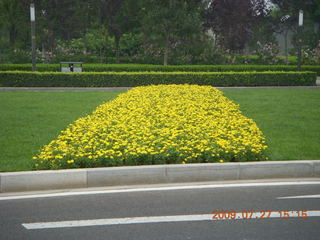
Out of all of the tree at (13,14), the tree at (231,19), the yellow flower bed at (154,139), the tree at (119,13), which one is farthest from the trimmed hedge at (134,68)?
the yellow flower bed at (154,139)

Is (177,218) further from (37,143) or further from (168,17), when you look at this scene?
(168,17)

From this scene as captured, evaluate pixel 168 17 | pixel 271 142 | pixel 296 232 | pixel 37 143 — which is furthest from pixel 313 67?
pixel 296 232

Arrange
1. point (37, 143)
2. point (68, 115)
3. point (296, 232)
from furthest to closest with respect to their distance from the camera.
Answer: point (68, 115) < point (37, 143) < point (296, 232)

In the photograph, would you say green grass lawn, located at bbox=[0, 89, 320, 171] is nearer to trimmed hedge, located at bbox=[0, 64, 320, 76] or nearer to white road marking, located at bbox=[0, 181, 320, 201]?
white road marking, located at bbox=[0, 181, 320, 201]

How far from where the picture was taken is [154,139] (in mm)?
7297

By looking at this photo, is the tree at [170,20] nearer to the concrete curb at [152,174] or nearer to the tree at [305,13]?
the tree at [305,13]

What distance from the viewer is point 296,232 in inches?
167

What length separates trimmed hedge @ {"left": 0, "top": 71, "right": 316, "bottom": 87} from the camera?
19.6 meters

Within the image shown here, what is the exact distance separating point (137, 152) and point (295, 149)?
9.65 ft

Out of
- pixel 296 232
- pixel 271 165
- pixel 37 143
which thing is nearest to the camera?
pixel 296 232

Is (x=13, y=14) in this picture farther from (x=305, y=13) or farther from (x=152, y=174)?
(x=305, y=13)

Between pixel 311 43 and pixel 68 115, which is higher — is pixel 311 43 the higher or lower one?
the higher one

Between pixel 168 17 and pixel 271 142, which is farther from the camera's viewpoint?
pixel 168 17
